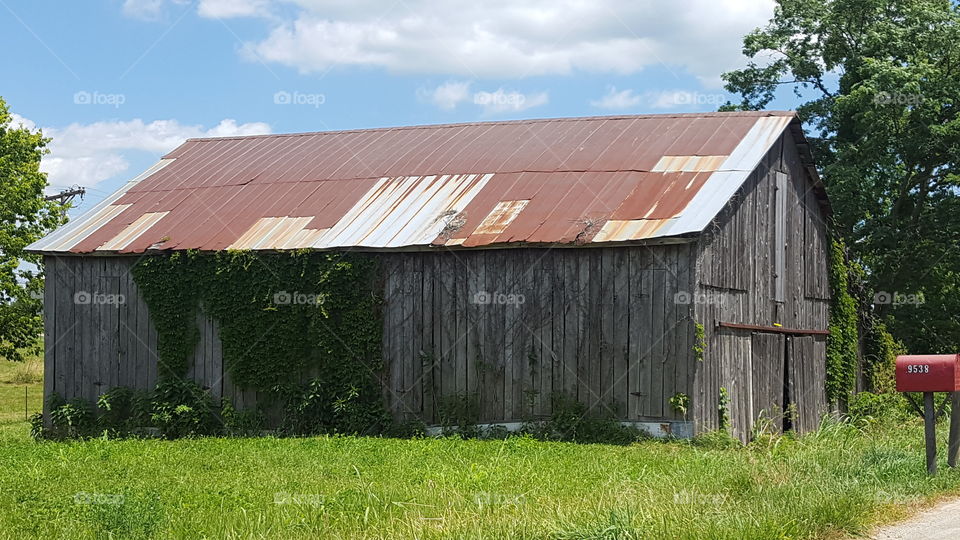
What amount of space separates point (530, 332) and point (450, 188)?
12.3 feet

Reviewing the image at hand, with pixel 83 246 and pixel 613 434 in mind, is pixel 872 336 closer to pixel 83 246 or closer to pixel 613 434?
pixel 613 434

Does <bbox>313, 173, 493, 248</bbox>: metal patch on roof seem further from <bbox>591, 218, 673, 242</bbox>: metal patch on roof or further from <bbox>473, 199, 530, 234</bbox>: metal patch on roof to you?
<bbox>591, 218, 673, 242</bbox>: metal patch on roof

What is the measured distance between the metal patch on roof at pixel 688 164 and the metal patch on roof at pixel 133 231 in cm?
965

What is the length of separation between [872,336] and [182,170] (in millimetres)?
15625

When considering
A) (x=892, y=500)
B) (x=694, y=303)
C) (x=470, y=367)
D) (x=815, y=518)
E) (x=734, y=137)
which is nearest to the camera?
(x=815, y=518)

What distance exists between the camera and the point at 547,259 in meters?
16.8

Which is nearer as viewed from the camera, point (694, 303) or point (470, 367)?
point (694, 303)

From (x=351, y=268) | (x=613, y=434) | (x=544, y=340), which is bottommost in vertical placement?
(x=613, y=434)

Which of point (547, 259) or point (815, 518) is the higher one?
point (547, 259)

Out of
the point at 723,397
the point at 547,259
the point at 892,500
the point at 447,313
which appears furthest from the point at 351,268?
the point at 892,500

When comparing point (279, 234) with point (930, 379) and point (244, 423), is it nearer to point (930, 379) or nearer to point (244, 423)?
point (244, 423)

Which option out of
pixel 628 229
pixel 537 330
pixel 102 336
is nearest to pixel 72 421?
pixel 102 336

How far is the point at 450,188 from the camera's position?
63.9 ft

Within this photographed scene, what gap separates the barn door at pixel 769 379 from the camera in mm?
17987
